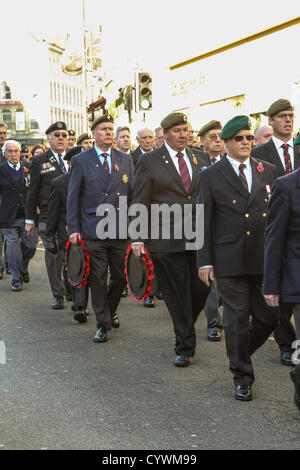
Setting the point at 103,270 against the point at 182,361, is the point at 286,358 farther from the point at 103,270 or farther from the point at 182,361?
the point at 103,270

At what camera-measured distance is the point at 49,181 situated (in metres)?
11.6

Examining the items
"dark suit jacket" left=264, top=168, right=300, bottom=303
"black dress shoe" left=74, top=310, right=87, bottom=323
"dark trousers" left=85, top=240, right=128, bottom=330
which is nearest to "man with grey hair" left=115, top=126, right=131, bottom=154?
"black dress shoe" left=74, top=310, right=87, bottom=323

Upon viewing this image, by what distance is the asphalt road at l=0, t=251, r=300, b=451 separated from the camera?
5.47 meters

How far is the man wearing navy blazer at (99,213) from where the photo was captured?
8.86m

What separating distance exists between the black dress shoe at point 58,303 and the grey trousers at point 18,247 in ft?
6.08

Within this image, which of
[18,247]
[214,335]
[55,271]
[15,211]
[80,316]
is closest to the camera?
[214,335]

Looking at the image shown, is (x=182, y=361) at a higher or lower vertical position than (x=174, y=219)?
lower

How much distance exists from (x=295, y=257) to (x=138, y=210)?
7.43 feet

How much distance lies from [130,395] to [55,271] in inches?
190

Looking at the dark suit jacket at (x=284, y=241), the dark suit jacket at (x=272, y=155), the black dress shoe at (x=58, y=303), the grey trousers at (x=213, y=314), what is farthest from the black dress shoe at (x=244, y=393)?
the black dress shoe at (x=58, y=303)

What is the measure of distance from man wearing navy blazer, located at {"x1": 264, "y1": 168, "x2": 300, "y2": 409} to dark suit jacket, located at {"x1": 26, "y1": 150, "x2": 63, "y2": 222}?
20.1 feet

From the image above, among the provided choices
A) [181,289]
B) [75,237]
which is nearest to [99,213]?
[75,237]

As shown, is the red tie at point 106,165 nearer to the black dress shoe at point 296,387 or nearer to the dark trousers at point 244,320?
the dark trousers at point 244,320
